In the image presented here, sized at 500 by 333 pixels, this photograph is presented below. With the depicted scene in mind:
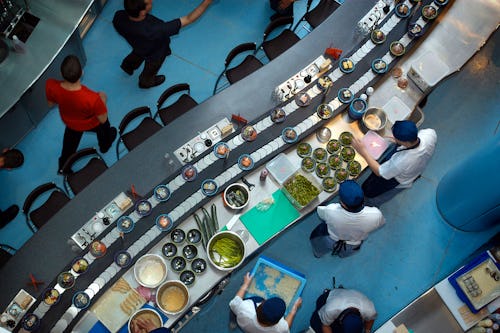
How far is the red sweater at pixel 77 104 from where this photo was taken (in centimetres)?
537

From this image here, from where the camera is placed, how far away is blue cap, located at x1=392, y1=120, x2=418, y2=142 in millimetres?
5164

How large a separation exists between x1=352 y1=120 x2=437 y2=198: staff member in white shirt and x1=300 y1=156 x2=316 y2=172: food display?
1.57 feet

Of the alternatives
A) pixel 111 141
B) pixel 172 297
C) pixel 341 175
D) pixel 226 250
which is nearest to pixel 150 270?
pixel 172 297

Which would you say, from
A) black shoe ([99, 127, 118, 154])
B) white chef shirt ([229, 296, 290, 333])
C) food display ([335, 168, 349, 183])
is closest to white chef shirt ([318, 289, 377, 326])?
white chef shirt ([229, 296, 290, 333])

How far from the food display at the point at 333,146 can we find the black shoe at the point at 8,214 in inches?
134

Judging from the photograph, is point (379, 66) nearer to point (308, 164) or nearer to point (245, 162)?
point (308, 164)

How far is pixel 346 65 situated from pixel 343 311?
→ 252cm

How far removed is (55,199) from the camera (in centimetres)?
568

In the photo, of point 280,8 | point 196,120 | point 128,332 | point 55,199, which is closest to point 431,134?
point 196,120

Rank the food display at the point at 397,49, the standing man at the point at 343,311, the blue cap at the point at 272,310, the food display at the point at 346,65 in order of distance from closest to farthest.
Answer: the blue cap at the point at 272,310 → the standing man at the point at 343,311 → the food display at the point at 346,65 → the food display at the point at 397,49

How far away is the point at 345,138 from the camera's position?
5.74 m

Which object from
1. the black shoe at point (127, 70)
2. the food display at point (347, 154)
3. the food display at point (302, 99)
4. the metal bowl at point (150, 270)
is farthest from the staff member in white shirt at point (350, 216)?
the black shoe at point (127, 70)

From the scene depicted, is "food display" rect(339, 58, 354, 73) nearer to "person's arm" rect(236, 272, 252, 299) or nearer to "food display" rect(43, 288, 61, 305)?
"person's arm" rect(236, 272, 252, 299)

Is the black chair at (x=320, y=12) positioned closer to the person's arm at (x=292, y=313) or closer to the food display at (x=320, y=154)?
the food display at (x=320, y=154)
